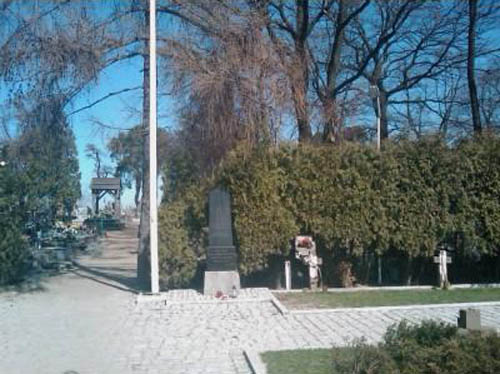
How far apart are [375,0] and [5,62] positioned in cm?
1511

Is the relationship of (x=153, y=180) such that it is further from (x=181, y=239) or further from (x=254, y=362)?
(x=254, y=362)

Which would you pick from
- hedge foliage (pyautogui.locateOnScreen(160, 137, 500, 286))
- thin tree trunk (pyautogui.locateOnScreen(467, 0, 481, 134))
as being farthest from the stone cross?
thin tree trunk (pyautogui.locateOnScreen(467, 0, 481, 134))

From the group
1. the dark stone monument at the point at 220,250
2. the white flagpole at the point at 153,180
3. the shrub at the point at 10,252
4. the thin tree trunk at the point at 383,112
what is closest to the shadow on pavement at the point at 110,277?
the white flagpole at the point at 153,180

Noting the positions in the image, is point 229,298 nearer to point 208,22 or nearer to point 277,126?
point 277,126

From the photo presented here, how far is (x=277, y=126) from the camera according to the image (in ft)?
48.4

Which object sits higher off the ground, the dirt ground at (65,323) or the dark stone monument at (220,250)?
the dark stone monument at (220,250)

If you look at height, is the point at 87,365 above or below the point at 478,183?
below

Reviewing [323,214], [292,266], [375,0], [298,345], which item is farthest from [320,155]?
[375,0]

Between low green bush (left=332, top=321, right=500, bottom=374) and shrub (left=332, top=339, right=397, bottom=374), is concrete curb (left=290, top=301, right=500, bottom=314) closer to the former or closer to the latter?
low green bush (left=332, top=321, right=500, bottom=374)

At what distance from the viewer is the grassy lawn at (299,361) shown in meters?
6.21

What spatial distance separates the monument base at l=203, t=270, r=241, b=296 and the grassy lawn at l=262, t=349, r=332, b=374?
514 centimetres

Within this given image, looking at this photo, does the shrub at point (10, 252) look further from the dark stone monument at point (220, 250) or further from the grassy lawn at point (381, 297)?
the grassy lawn at point (381, 297)

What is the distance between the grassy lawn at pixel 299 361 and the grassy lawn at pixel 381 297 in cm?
373

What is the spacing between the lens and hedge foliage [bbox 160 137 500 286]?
516 inches
